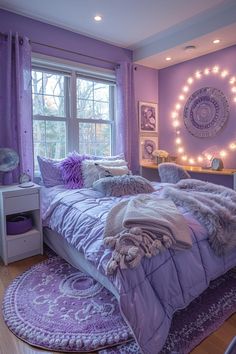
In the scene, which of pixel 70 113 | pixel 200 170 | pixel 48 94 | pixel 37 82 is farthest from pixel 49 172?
pixel 200 170

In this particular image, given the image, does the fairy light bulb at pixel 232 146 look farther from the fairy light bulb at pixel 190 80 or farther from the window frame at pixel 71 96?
the window frame at pixel 71 96

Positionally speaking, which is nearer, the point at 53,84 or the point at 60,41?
the point at 60,41

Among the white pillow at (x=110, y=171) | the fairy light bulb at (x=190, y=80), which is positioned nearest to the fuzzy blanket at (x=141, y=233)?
the white pillow at (x=110, y=171)

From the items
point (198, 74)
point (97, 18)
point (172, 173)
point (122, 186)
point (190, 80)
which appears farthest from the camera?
point (190, 80)

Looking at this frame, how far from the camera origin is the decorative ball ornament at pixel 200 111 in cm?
329

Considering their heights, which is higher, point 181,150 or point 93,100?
point 93,100

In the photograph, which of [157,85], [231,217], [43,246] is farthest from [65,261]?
[157,85]

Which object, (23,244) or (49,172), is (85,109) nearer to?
(49,172)

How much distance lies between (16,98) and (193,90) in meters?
2.41

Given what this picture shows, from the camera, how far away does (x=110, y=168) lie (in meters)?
2.92

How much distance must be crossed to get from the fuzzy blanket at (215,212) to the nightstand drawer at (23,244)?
51.8 inches

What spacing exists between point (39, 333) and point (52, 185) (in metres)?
1.65

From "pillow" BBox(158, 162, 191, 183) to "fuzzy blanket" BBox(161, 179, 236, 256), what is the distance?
0.80 m

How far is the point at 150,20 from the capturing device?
2.91 meters
